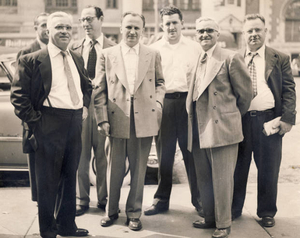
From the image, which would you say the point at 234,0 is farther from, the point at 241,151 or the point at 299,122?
the point at 241,151

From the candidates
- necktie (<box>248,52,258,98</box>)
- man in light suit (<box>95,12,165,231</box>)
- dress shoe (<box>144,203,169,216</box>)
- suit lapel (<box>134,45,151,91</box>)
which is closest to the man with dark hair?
dress shoe (<box>144,203,169,216</box>)

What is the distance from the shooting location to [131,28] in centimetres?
371

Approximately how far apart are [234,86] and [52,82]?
5.04ft

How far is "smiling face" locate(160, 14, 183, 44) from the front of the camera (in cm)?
411

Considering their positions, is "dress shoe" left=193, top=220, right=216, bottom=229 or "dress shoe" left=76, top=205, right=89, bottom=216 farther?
"dress shoe" left=76, top=205, right=89, bottom=216

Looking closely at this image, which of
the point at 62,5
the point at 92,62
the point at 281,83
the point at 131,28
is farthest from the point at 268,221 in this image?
the point at 62,5

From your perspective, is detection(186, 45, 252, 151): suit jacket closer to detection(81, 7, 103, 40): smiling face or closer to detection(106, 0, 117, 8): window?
detection(81, 7, 103, 40): smiling face

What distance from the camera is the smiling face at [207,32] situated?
347 cm

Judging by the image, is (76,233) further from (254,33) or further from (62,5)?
(62,5)

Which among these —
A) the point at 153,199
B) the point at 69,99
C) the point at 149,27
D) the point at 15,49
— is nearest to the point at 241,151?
the point at 153,199

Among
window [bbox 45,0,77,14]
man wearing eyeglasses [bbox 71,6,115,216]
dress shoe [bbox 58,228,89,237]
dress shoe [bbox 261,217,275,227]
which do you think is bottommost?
dress shoe [bbox 261,217,275,227]

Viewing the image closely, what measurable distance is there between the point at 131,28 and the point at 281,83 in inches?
59.9

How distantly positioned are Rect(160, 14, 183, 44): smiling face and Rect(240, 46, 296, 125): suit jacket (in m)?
0.92

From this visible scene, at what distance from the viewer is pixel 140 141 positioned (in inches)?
148
